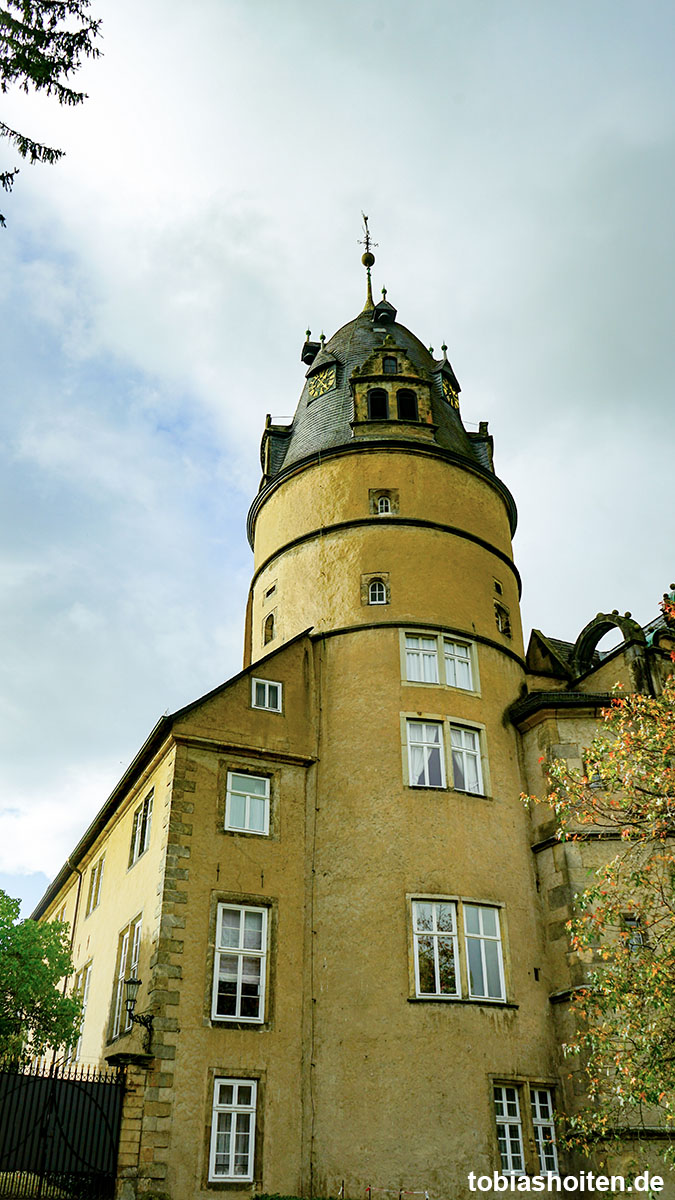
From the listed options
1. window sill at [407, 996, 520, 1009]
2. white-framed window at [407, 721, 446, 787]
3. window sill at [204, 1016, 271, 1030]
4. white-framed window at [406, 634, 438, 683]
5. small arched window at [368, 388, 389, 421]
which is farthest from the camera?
small arched window at [368, 388, 389, 421]

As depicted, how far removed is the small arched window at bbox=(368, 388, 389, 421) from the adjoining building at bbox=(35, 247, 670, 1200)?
15 centimetres

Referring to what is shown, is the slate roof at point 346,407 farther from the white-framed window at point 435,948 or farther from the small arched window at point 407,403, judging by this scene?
the white-framed window at point 435,948

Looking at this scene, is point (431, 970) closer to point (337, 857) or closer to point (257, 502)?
point (337, 857)

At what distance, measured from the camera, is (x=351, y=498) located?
91.4 ft

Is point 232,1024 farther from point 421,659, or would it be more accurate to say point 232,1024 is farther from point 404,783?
point 421,659

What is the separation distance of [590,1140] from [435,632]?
1167cm

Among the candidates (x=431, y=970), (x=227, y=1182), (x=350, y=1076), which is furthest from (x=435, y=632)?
(x=227, y=1182)

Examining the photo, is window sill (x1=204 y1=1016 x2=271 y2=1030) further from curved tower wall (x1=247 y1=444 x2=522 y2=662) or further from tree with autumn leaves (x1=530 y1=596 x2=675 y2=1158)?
curved tower wall (x1=247 y1=444 x2=522 y2=662)

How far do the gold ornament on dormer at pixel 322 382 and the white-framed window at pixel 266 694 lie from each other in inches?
456

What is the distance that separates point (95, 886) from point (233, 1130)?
12.8 metres

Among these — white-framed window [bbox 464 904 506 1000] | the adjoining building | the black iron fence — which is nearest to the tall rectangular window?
the adjoining building

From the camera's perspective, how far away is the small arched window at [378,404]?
30.0m

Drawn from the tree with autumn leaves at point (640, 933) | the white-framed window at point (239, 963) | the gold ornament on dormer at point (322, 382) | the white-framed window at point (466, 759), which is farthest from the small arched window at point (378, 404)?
the white-framed window at point (239, 963)

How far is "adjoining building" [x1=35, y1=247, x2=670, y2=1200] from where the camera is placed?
19.5 meters
